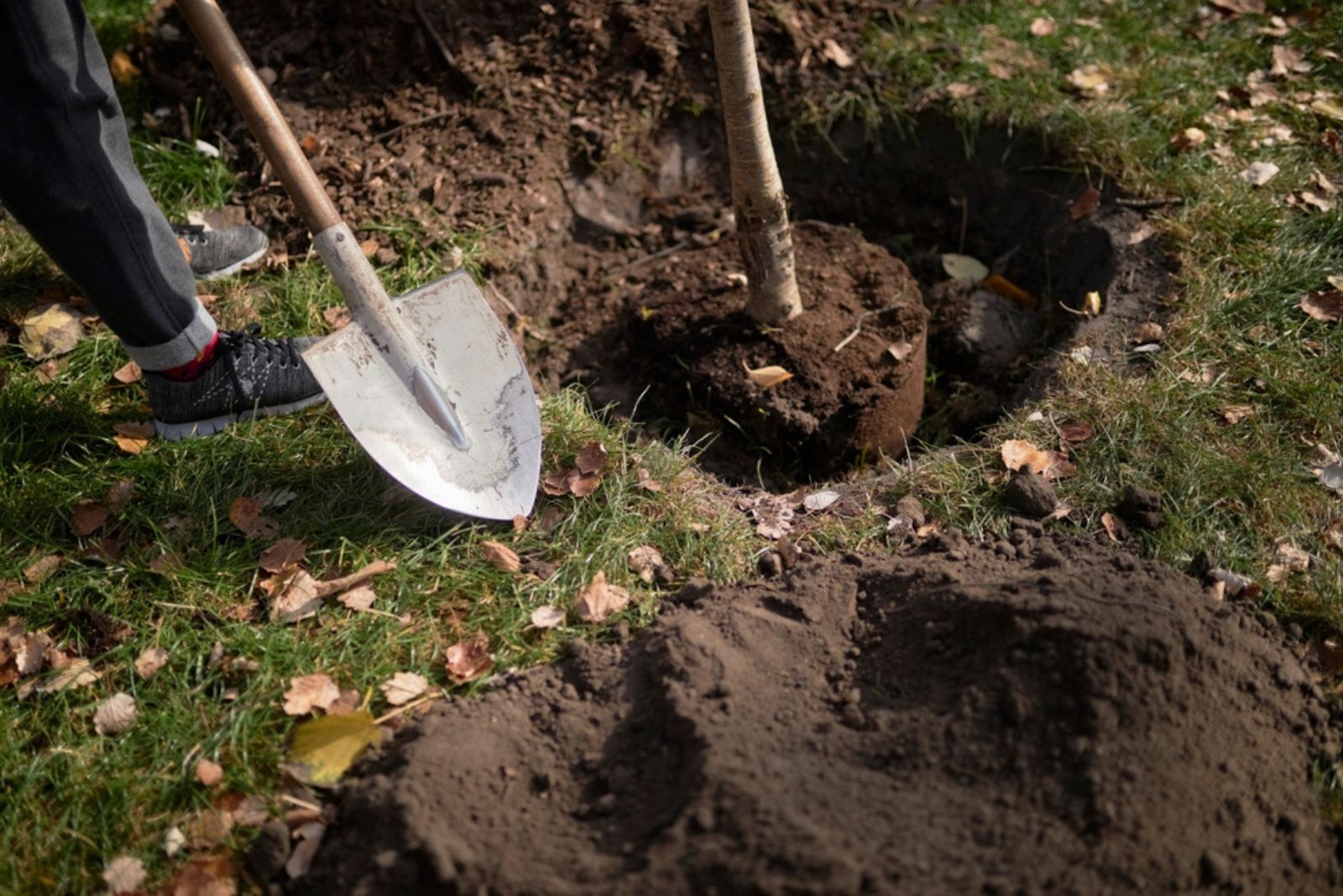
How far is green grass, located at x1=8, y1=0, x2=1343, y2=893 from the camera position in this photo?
226 centimetres

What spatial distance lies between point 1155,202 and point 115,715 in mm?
3545

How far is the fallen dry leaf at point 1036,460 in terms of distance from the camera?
2787mm

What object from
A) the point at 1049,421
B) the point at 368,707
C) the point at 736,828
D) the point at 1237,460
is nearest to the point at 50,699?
the point at 368,707

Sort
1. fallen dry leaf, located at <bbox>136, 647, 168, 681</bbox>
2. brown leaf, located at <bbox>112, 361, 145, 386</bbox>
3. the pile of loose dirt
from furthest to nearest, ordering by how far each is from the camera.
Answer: brown leaf, located at <bbox>112, 361, 145, 386</bbox>
fallen dry leaf, located at <bbox>136, 647, 168, 681</bbox>
the pile of loose dirt

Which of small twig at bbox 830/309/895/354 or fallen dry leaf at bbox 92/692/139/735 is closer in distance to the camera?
fallen dry leaf at bbox 92/692/139/735

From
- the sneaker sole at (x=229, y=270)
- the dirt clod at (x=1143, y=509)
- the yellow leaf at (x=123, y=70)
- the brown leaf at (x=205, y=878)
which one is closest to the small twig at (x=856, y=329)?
the dirt clod at (x=1143, y=509)

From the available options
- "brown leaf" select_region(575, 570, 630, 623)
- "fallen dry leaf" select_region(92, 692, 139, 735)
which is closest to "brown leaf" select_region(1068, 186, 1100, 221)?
"brown leaf" select_region(575, 570, 630, 623)

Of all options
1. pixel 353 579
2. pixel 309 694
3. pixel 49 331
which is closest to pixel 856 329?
pixel 353 579

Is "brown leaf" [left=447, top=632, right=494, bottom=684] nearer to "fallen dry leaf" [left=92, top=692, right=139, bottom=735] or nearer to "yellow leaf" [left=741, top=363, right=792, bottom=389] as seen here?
"fallen dry leaf" [left=92, top=692, right=139, bottom=735]

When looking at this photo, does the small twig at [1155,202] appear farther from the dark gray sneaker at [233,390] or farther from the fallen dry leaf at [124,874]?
the fallen dry leaf at [124,874]

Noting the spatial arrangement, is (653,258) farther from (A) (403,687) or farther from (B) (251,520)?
(A) (403,687)

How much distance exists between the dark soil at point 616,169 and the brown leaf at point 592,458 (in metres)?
0.57

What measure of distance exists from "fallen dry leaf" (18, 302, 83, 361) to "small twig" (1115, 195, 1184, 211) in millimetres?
3588

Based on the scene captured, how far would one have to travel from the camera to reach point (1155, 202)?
3.51 meters
